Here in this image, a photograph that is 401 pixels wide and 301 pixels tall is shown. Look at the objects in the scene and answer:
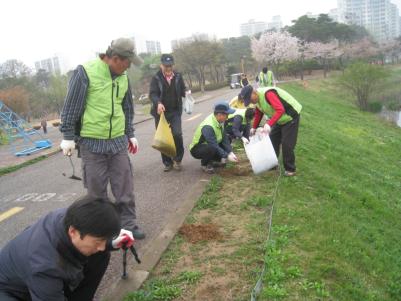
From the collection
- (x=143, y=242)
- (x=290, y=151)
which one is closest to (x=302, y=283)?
(x=143, y=242)

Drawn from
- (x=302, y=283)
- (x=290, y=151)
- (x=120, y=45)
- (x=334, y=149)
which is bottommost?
(x=334, y=149)

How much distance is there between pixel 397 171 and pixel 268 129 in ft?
22.6

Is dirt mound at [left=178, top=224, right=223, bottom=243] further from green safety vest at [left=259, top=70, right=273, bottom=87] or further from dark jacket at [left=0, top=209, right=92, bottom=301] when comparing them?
green safety vest at [left=259, top=70, right=273, bottom=87]

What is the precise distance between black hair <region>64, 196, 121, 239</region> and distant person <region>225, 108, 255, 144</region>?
16.8 ft

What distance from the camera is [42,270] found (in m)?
1.97

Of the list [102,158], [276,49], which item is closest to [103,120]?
[102,158]

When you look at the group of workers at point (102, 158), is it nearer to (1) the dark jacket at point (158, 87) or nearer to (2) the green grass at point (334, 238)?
(1) the dark jacket at point (158, 87)

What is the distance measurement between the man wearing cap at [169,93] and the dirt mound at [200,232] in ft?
7.69

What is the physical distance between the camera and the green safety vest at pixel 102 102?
142 inches

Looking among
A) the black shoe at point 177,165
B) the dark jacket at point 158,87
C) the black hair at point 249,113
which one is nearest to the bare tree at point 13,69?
the black hair at point 249,113

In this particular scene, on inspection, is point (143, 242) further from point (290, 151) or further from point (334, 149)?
point (334, 149)

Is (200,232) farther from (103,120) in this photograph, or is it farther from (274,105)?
(274,105)

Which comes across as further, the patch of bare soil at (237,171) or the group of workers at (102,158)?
the patch of bare soil at (237,171)

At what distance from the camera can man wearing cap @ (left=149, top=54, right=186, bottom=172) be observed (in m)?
6.36
